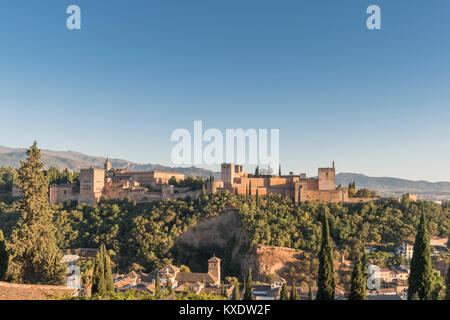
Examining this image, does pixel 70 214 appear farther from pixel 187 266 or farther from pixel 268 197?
pixel 268 197

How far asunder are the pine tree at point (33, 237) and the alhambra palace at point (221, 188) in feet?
102

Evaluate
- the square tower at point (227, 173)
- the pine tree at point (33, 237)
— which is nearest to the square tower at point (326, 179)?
the square tower at point (227, 173)

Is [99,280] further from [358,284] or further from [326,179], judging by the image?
[326,179]

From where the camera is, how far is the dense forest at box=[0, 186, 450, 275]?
4175cm

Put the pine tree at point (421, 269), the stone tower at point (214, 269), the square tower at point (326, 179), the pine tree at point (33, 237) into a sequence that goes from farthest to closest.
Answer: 1. the square tower at point (326, 179)
2. the stone tower at point (214, 269)
3. the pine tree at point (421, 269)
4. the pine tree at point (33, 237)

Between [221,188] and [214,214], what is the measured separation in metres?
4.32

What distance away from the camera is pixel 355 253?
41.1m

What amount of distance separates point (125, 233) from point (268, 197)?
1903cm

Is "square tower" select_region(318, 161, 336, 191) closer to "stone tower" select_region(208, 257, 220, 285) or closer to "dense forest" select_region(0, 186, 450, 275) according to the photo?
"dense forest" select_region(0, 186, 450, 275)

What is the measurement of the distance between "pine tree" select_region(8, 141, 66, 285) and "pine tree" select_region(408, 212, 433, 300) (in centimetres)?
1906

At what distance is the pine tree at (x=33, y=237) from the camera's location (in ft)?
52.6

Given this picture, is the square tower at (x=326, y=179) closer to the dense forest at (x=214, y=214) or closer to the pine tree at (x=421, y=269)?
the dense forest at (x=214, y=214)

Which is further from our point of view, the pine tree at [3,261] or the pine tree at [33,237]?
the pine tree at [33,237]

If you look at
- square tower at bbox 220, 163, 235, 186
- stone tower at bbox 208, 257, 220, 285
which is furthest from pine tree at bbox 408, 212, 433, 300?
square tower at bbox 220, 163, 235, 186
